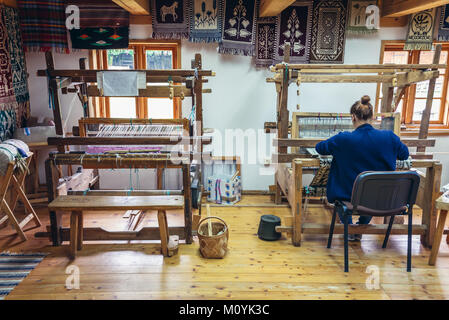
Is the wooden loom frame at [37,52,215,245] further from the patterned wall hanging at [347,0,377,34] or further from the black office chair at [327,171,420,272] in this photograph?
the patterned wall hanging at [347,0,377,34]

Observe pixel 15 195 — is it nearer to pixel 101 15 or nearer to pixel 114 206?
pixel 114 206

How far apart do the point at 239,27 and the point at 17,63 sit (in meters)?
2.93

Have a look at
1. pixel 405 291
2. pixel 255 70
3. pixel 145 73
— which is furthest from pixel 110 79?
pixel 405 291

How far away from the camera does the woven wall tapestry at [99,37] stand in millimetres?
4473

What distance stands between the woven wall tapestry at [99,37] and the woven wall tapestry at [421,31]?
3.76 metres

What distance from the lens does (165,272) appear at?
2.88 metres

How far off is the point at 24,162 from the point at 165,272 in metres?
1.99

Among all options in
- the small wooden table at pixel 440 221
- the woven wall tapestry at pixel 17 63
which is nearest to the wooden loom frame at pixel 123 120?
the woven wall tapestry at pixel 17 63

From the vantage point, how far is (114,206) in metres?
3.02

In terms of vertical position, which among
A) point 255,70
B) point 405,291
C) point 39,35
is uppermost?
point 39,35

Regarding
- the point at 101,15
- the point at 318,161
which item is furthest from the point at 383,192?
the point at 101,15

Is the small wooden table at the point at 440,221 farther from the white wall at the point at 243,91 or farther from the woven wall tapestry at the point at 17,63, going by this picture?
the woven wall tapestry at the point at 17,63

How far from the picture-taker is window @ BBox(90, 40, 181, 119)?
473 centimetres

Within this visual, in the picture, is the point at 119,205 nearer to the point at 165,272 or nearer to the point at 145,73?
the point at 165,272
